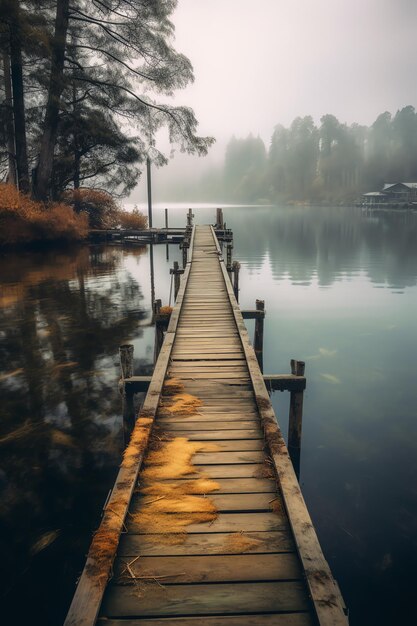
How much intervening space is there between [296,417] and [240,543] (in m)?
3.77

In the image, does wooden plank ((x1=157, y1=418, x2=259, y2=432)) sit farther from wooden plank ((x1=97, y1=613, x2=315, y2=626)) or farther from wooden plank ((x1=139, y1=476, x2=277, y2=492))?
wooden plank ((x1=97, y1=613, x2=315, y2=626))

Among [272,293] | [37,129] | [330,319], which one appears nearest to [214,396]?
[330,319]

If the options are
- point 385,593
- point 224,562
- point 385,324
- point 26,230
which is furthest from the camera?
point 26,230

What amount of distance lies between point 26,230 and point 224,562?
2803 cm

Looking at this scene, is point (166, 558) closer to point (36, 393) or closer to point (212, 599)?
point (212, 599)

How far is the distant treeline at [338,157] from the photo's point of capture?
104 meters

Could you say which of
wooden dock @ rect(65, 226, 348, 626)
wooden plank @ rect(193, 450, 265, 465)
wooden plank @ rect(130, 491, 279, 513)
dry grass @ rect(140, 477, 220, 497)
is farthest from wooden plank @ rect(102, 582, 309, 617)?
wooden plank @ rect(193, 450, 265, 465)

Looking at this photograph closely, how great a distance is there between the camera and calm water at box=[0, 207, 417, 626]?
5059 millimetres

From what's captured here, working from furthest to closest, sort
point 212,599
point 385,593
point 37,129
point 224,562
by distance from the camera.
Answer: point 37,129 → point 385,593 → point 224,562 → point 212,599

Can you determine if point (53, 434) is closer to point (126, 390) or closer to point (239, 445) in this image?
point (126, 390)

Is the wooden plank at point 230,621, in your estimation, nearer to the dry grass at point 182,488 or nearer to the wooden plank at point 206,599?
the wooden plank at point 206,599

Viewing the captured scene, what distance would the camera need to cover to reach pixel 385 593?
190 inches

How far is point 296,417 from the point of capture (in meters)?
6.80

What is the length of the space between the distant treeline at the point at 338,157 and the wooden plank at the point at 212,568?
111 meters
